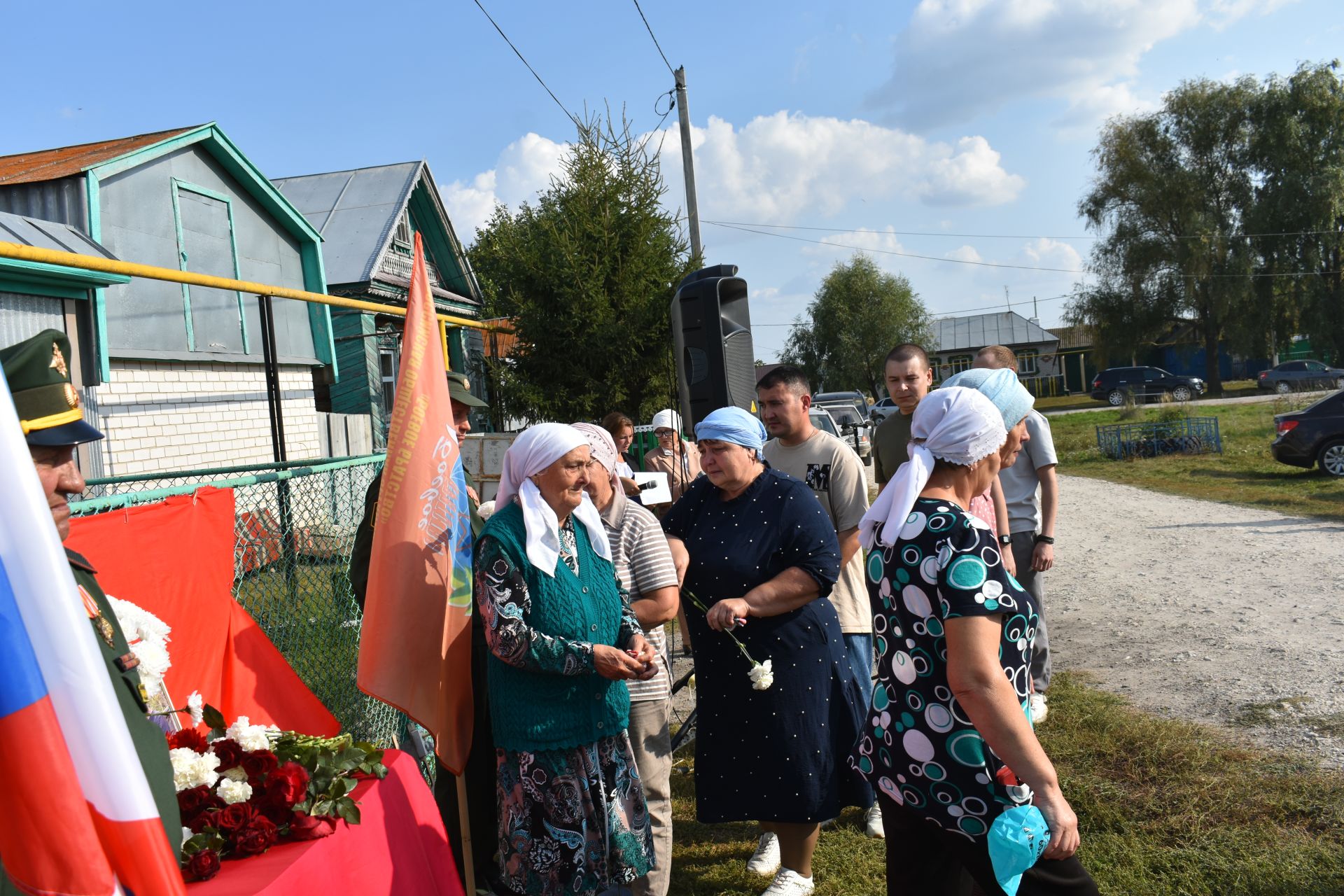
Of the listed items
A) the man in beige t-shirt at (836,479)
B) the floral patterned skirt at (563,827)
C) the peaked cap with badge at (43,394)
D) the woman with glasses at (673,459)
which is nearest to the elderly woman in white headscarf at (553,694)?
the floral patterned skirt at (563,827)

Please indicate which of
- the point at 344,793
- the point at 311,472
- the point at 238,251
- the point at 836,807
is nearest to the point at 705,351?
the point at 311,472

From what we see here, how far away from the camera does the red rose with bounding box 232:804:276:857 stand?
7.22ft

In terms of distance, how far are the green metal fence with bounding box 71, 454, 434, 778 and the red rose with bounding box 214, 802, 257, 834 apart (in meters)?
2.04

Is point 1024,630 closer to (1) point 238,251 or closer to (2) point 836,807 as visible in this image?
(2) point 836,807

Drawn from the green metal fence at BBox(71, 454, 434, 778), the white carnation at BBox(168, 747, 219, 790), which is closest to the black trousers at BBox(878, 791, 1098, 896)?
the white carnation at BBox(168, 747, 219, 790)

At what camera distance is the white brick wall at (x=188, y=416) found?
409 inches

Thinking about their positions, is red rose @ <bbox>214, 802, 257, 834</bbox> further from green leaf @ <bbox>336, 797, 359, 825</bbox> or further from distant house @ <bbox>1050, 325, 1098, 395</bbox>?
distant house @ <bbox>1050, 325, 1098, 395</bbox>

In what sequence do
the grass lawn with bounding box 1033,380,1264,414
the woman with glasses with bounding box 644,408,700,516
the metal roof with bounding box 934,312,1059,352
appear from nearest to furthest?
the woman with glasses with bounding box 644,408,700,516 → the grass lawn with bounding box 1033,380,1264,414 → the metal roof with bounding box 934,312,1059,352

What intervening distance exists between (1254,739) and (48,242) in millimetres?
10741

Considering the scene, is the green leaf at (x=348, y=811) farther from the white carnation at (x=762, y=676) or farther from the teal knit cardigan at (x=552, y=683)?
the white carnation at (x=762, y=676)

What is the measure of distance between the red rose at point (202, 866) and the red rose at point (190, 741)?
12.8 inches

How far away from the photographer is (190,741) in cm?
237

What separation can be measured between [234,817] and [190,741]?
264 mm

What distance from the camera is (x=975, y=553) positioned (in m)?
2.23
